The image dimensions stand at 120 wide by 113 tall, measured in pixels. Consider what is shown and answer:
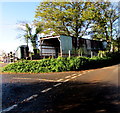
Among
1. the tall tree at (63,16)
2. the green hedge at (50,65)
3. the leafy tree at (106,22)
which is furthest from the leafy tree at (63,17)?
the green hedge at (50,65)

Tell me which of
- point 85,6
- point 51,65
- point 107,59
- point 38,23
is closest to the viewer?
point 51,65

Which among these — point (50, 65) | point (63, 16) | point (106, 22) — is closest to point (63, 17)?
point (63, 16)

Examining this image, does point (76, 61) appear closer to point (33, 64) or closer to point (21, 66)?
point (33, 64)

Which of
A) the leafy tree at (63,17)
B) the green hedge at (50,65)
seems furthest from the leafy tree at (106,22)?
the green hedge at (50,65)

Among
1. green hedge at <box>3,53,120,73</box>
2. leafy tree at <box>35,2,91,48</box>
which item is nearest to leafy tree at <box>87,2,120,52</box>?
leafy tree at <box>35,2,91,48</box>

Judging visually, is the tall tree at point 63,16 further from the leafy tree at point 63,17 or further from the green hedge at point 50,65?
the green hedge at point 50,65

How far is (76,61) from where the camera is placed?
11.2 meters

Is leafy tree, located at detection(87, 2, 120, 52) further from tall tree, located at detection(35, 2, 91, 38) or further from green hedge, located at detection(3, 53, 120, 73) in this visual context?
green hedge, located at detection(3, 53, 120, 73)

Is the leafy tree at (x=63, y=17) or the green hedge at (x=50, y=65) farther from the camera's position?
the leafy tree at (x=63, y=17)

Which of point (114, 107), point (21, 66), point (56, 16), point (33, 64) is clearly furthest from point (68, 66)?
point (56, 16)

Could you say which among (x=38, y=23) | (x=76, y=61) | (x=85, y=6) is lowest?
(x=76, y=61)

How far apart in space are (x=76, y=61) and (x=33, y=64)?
346 cm

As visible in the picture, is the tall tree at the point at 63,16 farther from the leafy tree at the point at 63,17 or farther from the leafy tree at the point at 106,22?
the leafy tree at the point at 106,22

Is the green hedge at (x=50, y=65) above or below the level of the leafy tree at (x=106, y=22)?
below
